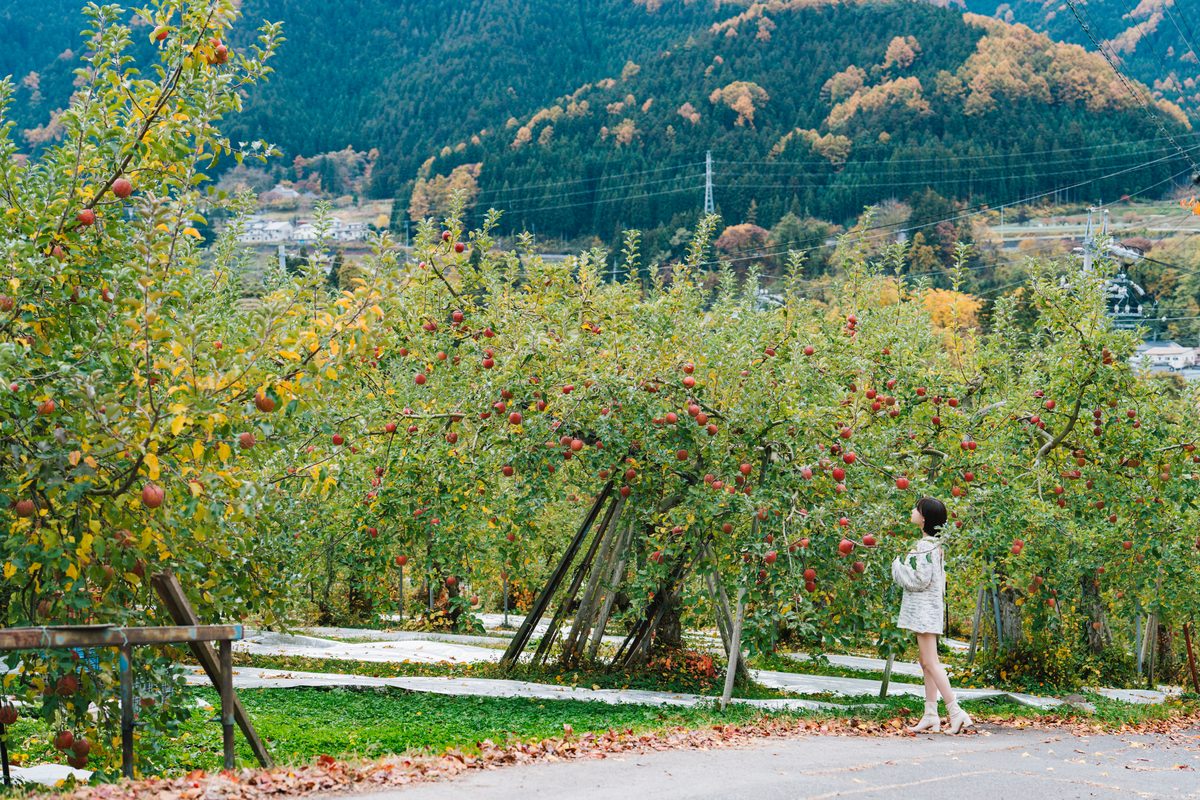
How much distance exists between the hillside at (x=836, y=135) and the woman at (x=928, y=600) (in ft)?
242

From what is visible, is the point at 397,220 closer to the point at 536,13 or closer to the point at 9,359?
the point at 536,13

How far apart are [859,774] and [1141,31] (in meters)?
91.6

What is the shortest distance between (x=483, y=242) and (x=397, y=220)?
8120 centimetres

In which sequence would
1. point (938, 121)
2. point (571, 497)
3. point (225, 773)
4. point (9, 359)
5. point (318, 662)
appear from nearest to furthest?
1. point (9, 359)
2. point (225, 773)
3. point (571, 497)
4. point (318, 662)
5. point (938, 121)

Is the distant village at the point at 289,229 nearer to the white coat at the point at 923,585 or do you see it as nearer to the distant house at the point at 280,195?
the distant house at the point at 280,195

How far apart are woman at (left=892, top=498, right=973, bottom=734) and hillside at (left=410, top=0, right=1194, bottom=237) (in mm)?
73815

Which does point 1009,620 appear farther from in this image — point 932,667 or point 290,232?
point 290,232

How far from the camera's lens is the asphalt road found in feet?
18.6

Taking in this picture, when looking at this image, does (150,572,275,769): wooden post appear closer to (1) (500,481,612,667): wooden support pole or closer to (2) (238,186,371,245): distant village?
(1) (500,481,612,667): wooden support pole

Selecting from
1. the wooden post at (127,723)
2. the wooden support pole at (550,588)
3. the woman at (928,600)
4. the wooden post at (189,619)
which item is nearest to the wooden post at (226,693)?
the wooden post at (189,619)

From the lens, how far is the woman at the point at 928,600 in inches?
328

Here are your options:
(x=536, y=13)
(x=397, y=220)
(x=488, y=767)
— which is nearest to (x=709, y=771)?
(x=488, y=767)

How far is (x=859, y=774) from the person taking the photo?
21.2 ft

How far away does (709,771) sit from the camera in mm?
6340
